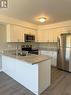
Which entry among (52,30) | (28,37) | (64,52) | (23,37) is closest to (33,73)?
(64,52)

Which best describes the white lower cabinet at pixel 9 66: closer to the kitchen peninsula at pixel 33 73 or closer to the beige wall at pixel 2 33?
the kitchen peninsula at pixel 33 73

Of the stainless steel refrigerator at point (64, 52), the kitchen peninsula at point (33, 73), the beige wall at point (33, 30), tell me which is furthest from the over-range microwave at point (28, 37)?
the kitchen peninsula at point (33, 73)

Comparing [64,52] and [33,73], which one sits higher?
[64,52]

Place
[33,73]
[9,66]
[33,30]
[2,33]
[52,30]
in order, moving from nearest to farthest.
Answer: [33,73]
[9,66]
[2,33]
[52,30]
[33,30]

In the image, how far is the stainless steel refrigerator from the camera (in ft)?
14.5

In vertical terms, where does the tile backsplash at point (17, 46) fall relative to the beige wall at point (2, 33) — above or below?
below

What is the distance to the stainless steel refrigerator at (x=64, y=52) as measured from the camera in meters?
4.41

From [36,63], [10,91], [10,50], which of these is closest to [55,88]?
[36,63]

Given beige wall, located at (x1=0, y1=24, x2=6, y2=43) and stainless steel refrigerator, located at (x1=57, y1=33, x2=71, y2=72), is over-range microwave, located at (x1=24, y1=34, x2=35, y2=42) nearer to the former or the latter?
beige wall, located at (x1=0, y1=24, x2=6, y2=43)

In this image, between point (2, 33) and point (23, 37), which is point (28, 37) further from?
point (2, 33)

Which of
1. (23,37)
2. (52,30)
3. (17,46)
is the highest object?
(52,30)

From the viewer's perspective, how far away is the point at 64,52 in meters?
4.58

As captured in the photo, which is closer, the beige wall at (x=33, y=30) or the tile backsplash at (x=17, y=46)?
the beige wall at (x=33, y=30)

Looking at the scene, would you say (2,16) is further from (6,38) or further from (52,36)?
(52,36)
